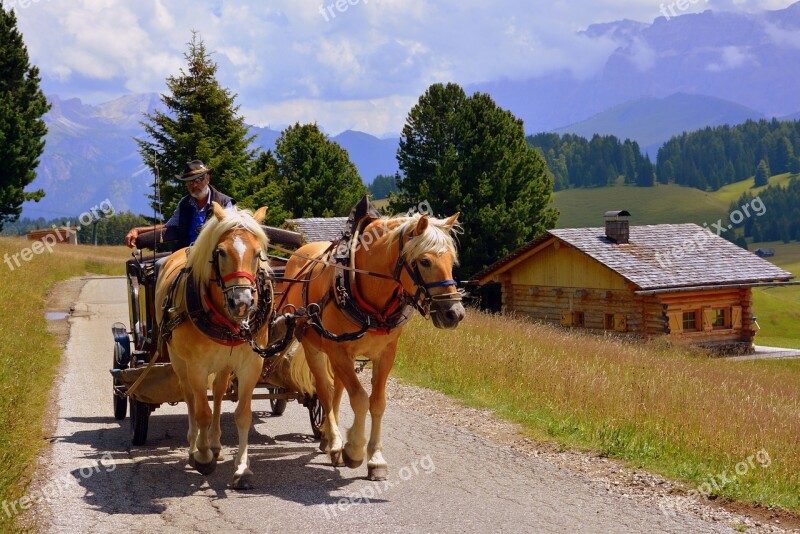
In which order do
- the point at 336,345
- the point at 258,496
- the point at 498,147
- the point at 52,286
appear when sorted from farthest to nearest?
the point at 498,147 < the point at 52,286 < the point at 336,345 < the point at 258,496

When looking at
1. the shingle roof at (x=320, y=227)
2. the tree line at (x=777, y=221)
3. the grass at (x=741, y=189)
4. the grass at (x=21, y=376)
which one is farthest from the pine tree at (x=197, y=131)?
the grass at (x=741, y=189)

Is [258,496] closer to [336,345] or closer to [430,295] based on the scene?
[336,345]

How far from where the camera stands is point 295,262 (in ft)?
28.4

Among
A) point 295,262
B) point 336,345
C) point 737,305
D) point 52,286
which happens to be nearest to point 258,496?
point 336,345

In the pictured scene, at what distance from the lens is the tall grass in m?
7.31

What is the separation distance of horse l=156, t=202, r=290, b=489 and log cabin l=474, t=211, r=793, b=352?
28.2 metres

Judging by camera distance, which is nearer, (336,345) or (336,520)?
(336,520)

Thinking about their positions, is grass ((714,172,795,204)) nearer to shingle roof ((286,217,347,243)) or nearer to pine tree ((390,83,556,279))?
pine tree ((390,83,556,279))

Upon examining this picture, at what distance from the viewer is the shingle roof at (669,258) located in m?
34.2

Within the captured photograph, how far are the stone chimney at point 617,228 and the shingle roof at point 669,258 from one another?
10.7 inches

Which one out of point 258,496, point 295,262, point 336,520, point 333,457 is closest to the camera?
point 336,520

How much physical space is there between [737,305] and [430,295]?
35.2 metres

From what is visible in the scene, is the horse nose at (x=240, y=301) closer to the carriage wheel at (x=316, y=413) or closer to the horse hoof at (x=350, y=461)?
the horse hoof at (x=350, y=461)

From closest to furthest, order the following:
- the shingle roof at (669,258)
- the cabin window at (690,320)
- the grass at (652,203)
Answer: the shingle roof at (669,258) → the cabin window at (690,320) → the grass at (652,203)
